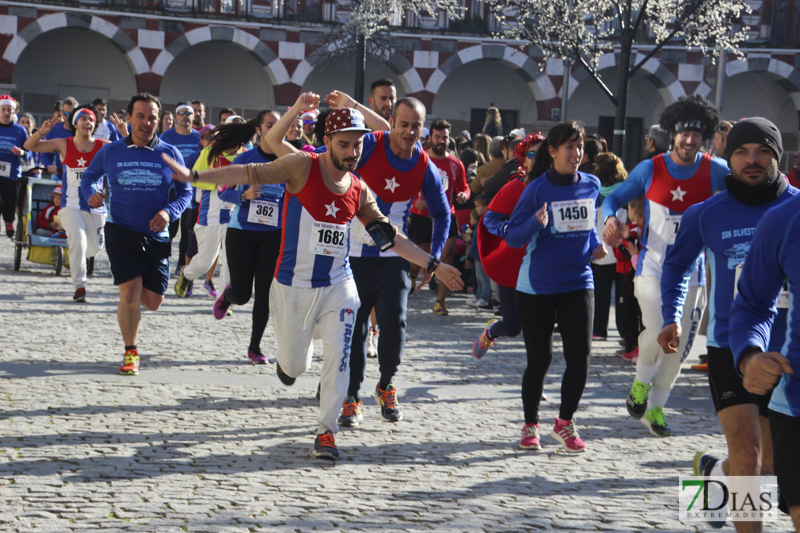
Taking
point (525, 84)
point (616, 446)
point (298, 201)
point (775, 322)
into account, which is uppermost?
point (525, 84)

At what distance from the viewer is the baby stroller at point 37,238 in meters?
14.8

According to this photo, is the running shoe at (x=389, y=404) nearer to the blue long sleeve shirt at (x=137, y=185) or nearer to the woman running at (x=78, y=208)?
the blue long sleeve shirt at (x=137, y=185)

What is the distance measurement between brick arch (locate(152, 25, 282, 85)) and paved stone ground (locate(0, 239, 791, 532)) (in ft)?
80.1

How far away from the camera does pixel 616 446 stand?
7027mm

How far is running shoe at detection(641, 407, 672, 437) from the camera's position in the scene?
7359 millimetres

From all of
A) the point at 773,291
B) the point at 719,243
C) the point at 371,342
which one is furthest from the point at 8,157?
the point at 773,291

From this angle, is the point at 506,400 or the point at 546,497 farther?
the point at 506,400

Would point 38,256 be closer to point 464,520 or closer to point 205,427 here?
point 205,427

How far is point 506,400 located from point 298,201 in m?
2.81

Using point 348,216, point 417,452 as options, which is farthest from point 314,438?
point 348,216

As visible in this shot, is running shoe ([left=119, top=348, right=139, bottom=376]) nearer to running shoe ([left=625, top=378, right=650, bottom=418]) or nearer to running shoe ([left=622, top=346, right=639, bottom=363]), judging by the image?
running shoe ([left=625, top=378, right=650, bottom=418])

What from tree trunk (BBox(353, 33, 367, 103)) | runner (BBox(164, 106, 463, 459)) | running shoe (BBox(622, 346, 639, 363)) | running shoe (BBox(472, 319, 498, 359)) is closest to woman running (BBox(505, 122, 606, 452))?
runner (BBox(164, 106, 463, 459))

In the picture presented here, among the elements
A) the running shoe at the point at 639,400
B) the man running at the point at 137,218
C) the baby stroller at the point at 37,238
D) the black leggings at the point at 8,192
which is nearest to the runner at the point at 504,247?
the running shoe at the point at 639,400

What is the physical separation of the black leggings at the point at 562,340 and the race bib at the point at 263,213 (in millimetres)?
2821
